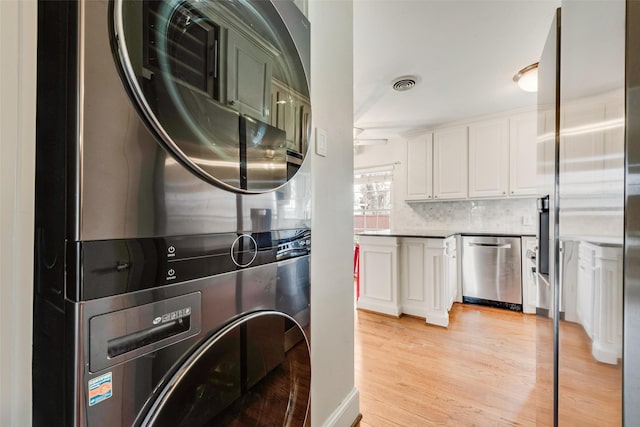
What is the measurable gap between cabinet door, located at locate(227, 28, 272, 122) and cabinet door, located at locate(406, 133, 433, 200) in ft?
11.2

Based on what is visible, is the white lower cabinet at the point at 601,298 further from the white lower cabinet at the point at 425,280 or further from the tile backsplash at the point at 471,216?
the tile backsplash at the point at 471,216

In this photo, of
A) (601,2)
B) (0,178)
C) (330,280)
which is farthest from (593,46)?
(0,178)

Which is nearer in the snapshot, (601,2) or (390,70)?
(601,2)

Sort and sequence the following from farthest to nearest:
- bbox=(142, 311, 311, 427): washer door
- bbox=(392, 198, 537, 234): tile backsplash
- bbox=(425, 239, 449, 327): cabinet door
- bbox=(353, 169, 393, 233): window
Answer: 1. bbox=(353, 169, 393, 233): window
2. bbox=(392, 198, 537, 234): tile backsplash
3. bbox=(425, 239, 449, 327): cabinet door
4. bbox=(142, 311, 311, 427): washer door

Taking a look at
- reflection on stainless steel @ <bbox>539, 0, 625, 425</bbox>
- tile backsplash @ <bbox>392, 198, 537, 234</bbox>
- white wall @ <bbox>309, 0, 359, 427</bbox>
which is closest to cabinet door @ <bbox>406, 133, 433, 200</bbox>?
tile backsplash @ <bbox>392, 198, 537, 234</bbox>

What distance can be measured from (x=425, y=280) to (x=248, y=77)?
264 centimetres

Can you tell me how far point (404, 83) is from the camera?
2555 millimetres

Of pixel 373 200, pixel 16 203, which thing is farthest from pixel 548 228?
pixel 373 200

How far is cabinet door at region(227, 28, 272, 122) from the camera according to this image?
63 centimetres

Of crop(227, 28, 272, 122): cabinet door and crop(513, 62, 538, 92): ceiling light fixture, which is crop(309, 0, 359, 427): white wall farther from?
crop(513, 62, 538, 92): ceiling light fixture

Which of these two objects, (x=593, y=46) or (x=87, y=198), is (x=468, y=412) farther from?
(x=87, y=198)

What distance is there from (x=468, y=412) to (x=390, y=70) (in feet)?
Answer: 8.24

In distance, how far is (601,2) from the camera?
2.01ft

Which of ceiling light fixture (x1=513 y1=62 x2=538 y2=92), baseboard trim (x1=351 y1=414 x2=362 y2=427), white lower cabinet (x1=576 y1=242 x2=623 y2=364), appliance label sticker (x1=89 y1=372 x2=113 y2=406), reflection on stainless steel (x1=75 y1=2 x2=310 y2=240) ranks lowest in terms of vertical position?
baseboard trim (x1=351 y1=414 x2=362 y2=427)
